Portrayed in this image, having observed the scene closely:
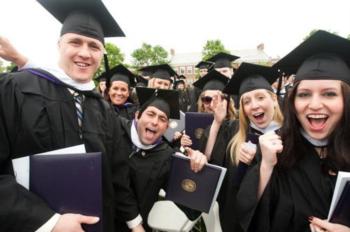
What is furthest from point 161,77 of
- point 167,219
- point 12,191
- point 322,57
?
point 12,191

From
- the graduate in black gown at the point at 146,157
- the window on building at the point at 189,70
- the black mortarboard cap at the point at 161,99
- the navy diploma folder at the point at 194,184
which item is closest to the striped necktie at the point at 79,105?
the graduate in black gown at the point at 146,157

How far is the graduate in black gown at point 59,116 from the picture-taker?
1.49 metres

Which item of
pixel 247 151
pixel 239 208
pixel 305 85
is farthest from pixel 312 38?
pixel 239 208

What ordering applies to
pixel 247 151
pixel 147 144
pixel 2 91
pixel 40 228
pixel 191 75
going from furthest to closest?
pixel 191 75 < pixel 147 144 < pixel 247 151 < pixel 2 91 < pixel 40 228

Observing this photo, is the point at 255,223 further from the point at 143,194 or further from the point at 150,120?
the point at 150,120

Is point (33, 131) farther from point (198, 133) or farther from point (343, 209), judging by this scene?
point (198, 133)

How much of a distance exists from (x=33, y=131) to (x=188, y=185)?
1357mm

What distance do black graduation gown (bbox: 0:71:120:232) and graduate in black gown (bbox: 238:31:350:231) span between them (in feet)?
3.76

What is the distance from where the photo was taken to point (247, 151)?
7.14ft

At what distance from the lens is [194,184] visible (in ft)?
7.75

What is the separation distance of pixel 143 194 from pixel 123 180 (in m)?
0.62

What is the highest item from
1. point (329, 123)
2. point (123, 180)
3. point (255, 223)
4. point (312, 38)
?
point (312, 38)

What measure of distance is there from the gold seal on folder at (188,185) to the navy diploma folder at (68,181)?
0.98 metres

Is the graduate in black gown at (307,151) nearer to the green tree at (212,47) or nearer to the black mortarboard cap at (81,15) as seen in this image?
the black mortarboard cap at (81,15)
